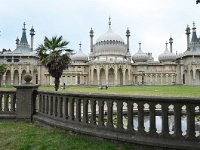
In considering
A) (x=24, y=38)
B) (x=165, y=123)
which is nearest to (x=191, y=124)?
(x=165, y=123)

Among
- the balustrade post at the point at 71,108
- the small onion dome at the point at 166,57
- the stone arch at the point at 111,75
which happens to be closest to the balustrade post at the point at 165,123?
the balustrade post at the point at 71,108

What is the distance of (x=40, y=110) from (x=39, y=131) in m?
1.74

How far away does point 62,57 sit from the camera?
34500 millimetres

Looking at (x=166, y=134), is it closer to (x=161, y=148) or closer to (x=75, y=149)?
(x=161, y=148)

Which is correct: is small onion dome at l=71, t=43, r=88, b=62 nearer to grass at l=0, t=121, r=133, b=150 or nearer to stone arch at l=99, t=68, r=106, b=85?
stone arch at l=99, t=68, r=106, b=85

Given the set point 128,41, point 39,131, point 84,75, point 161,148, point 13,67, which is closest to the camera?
point 161,148

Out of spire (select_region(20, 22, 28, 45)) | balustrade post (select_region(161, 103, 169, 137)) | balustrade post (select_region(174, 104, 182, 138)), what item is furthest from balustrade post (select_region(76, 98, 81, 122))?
spire (select_region(20, 22, 28, 45))

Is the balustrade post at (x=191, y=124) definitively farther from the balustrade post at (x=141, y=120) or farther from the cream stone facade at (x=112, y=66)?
the cream stone facade at (x=112, y=66)

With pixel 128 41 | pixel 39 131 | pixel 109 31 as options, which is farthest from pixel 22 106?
pixel 128 41

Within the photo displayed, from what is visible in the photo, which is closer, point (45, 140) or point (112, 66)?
point (45, 140)

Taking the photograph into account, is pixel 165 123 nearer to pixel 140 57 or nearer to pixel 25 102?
pixel 25 102

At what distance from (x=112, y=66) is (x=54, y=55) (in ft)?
195

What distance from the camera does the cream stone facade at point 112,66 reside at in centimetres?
9238

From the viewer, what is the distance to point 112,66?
92688mm
